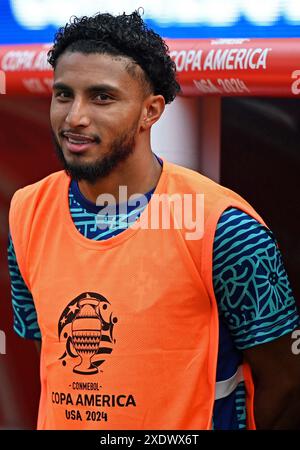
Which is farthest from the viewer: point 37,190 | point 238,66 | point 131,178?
point 238,66

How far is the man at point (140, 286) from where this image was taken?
198cm

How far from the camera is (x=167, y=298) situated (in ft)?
6.50

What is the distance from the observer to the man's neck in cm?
206

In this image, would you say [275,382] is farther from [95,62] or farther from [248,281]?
[95,62]

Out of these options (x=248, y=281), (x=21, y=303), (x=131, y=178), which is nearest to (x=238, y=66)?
(x=131, y=178)

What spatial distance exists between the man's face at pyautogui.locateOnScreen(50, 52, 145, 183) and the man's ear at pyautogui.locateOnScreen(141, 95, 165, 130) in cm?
3

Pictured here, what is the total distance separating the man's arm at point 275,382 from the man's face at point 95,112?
54cm

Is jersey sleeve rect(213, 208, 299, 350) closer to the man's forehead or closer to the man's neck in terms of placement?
the man's neck

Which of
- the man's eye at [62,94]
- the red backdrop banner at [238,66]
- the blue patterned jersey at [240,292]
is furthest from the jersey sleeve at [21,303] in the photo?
the red backdrop banner at [238,66]

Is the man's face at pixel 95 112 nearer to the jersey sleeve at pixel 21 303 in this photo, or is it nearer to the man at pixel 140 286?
the man at pixel 140 286

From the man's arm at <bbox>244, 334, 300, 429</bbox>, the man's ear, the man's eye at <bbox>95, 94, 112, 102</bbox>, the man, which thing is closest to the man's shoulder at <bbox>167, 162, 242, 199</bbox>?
the man

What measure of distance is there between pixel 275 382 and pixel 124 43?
33.6 inches

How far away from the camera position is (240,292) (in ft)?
6.48
